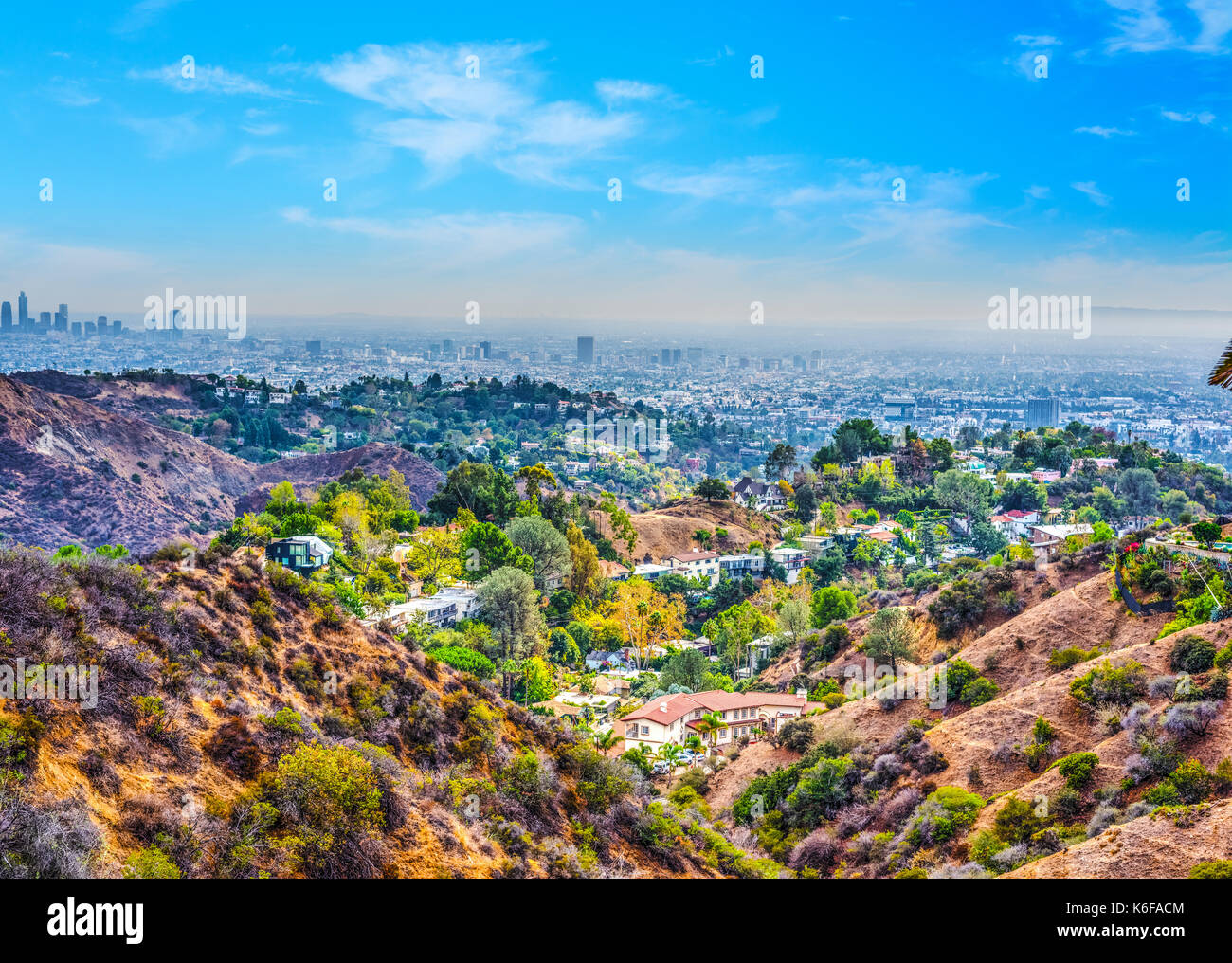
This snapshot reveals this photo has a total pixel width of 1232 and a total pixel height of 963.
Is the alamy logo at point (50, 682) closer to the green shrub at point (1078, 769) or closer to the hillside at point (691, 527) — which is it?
the green shrub at point (1078, 769)

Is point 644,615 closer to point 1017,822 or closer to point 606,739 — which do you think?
point 606,739

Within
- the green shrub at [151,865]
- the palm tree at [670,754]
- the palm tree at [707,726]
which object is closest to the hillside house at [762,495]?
the palm tree at [707,726]

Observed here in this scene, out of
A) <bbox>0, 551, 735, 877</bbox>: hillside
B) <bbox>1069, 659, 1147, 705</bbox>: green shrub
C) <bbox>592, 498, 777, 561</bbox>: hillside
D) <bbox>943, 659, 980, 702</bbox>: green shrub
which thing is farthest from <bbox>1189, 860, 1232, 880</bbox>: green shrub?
<bbox>592, 498, 777, 561</bbox>: hillside

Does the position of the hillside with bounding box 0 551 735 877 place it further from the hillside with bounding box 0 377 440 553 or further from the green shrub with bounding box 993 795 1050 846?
the hillside with bounding box 0 377 440 553

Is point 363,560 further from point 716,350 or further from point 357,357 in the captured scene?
point 716,350
